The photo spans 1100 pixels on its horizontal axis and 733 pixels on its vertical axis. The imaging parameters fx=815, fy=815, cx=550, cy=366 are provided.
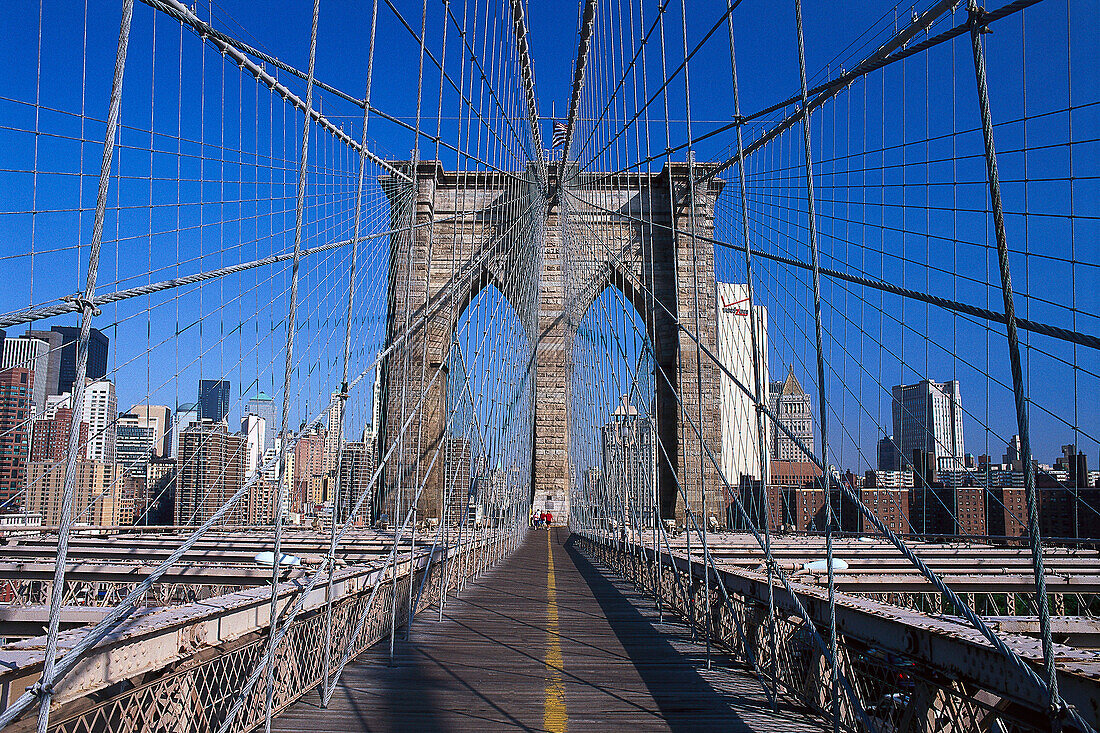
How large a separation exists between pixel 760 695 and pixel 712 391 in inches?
653

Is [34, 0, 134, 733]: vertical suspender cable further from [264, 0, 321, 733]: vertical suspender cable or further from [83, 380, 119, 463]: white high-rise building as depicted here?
[83, 380, 119, 463]: white high-rise building

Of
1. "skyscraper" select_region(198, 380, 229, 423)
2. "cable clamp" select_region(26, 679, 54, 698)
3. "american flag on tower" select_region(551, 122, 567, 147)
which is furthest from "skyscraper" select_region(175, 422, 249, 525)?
"american flag on tower" select_region(551, 122, 567, 147)

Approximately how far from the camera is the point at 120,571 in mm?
5465

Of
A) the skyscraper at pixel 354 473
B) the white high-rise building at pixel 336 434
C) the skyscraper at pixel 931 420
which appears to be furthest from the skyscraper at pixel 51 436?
the skyscraper at pixel 931 420

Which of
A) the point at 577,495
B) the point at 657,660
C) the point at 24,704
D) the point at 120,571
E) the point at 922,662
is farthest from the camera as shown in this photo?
the point at 577,495

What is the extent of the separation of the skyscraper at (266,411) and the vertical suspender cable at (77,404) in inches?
279

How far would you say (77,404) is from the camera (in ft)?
6.54

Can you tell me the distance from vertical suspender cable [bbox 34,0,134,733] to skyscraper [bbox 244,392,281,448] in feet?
23.3

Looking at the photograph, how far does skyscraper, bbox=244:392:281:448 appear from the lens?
923 cm

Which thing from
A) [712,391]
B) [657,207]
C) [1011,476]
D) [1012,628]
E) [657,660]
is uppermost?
[657,207]

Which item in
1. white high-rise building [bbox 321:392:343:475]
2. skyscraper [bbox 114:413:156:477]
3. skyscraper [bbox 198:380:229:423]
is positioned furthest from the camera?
skyscraper [bbox 198:380:229:423]

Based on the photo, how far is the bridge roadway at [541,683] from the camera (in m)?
3.01

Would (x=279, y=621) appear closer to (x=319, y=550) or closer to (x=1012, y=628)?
(x=1012, y=628)

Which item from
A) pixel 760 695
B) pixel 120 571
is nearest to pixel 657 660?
pixel 760 695
